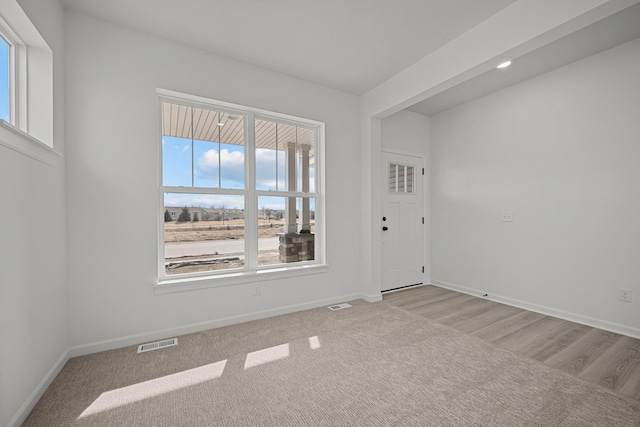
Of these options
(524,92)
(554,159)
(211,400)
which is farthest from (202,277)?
(524,92)

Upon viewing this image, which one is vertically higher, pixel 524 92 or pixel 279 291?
pixel 524 92

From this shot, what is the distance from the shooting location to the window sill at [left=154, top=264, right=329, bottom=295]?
2620mm

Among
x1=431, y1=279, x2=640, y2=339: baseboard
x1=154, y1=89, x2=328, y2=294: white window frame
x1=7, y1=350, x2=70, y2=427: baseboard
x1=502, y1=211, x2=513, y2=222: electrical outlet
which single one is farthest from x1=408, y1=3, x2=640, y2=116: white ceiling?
x1=7, y1=350, x2=70, y2=427: baseboard

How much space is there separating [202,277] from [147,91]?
72.0 inches

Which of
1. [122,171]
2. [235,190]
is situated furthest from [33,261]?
[235,190]

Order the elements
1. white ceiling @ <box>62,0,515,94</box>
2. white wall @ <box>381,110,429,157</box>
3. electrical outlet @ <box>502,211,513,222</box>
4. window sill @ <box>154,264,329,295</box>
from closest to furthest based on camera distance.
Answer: white ceiling @ <box>62,0,515,94</box> < window sill @ <box>154,264,329,295</box> < electrical outlet @ <box>502,211,513,222</box> < white wall @ <box>381,110,429,157</box>

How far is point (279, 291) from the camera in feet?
10.6

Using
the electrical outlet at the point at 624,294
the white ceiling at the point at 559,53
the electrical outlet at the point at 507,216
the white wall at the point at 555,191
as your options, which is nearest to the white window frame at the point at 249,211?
the white ceiling at the point at 559,53

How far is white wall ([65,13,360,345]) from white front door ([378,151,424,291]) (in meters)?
2.19

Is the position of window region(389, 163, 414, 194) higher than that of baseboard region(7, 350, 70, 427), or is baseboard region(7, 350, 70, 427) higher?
window region(389, 163, 414, 194)

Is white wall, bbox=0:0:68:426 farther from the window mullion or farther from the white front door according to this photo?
the white front door

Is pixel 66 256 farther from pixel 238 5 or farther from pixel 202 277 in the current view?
pixel 238 5

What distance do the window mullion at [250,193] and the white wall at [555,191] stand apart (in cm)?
306

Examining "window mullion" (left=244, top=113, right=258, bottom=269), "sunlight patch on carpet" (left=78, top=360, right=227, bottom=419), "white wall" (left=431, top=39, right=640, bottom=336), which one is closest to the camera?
"sunlight patch on carpet" (left=78, top=360, right=227, bottom=419)
